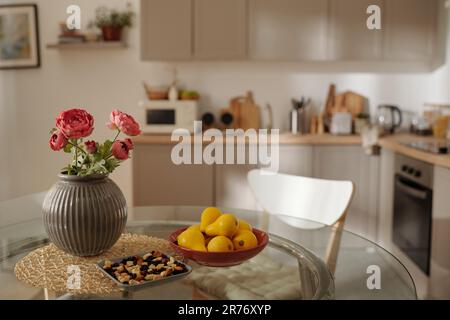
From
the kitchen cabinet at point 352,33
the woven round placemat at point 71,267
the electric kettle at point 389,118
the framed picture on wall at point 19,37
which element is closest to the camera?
the woven round placemat at point 71,267

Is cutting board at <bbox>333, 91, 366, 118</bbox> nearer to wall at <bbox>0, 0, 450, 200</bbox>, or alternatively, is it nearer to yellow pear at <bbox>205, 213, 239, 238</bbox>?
wall at <bbox>0, 0, 450, 200</bbox>

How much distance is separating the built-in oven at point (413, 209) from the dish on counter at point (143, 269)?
1.92m

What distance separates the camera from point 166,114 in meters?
3.85

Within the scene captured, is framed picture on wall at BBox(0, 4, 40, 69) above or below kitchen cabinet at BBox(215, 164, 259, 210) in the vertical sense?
above

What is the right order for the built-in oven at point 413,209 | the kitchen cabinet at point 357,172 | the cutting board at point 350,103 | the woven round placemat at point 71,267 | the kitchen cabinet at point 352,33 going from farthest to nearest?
1. the cutting board at point 350,103
2. the kitchen cabinet at point 352,33
3. the kitchen cabinet at point 357,172
4. the built-in oven at point 413,209
5. the woven round placemat at point 71,267

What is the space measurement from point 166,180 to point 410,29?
2075 mm

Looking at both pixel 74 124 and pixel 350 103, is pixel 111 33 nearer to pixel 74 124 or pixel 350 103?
pixel 350 103

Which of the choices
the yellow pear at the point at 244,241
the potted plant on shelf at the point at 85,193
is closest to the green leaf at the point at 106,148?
the potted plant on shelf at the point at 85,193

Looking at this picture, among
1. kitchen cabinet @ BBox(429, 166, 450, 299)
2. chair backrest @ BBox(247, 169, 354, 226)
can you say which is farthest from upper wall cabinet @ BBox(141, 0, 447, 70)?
chair backrest @ BBox(247, 169, 354, 226)

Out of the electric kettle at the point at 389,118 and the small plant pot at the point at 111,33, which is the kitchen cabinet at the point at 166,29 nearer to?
the small plant pot at the point at 111,33

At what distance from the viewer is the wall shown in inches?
161

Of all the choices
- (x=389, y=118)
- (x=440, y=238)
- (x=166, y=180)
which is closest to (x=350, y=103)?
(x=389, y=118)

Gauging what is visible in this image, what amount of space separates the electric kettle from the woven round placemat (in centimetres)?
281

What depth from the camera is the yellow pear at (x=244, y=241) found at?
132 cm
